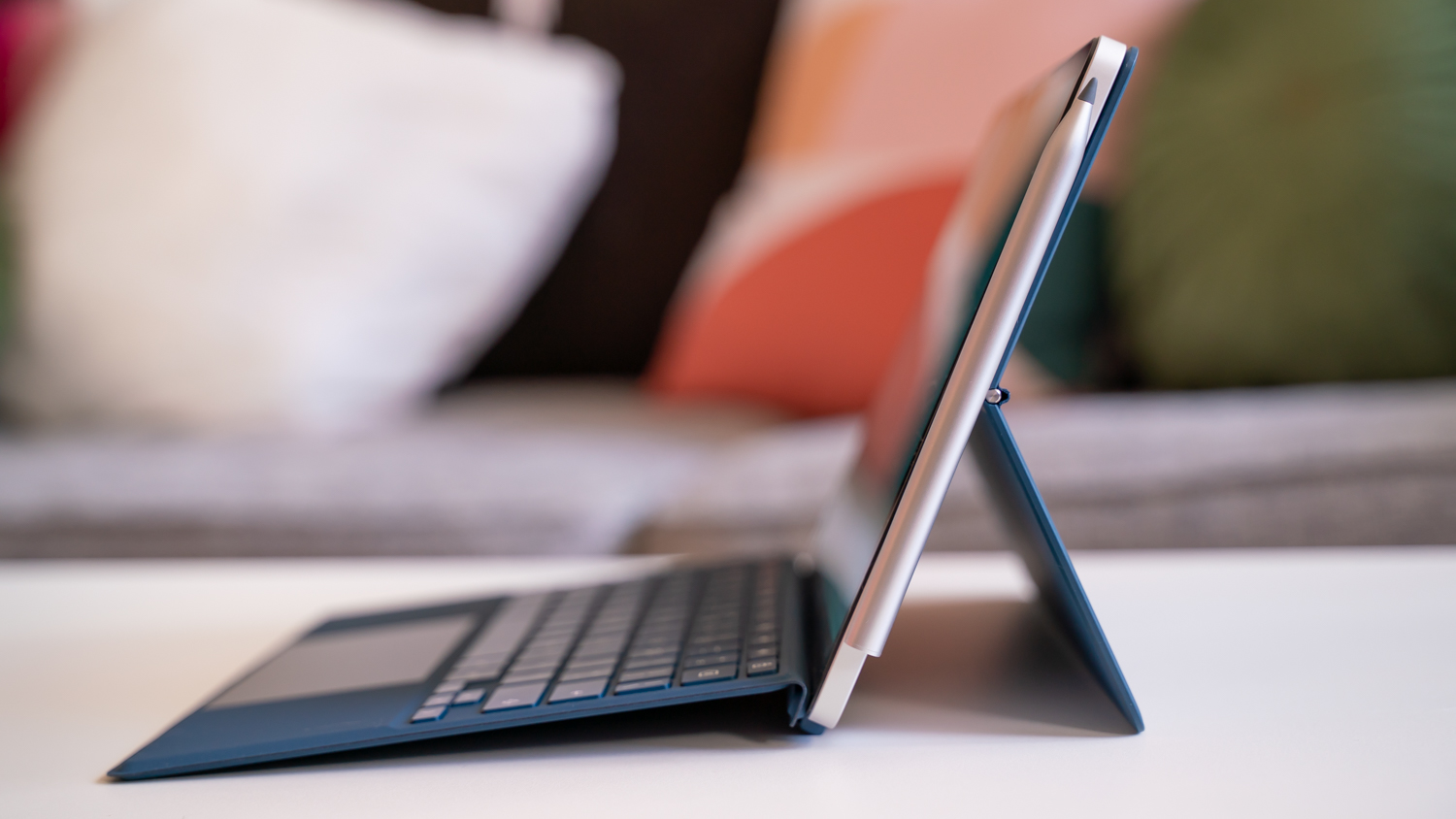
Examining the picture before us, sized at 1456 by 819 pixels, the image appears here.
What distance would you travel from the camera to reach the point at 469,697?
0.38 m

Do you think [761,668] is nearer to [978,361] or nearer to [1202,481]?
[978,361]

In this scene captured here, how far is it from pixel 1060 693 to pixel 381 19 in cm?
120

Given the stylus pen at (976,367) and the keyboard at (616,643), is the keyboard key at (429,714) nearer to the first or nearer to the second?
the keyboard at (616,643)

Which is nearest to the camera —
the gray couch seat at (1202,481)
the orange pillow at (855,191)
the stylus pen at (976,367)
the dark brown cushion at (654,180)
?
the stylus pen at (976,367)

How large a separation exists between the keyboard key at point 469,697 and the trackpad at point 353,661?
0.04m

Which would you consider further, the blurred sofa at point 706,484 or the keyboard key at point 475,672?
the blurred sofa at point 706,484

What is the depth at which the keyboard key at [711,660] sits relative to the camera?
38cm

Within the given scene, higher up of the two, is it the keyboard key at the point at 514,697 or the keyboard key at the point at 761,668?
the keyboard key at the point at 761,668

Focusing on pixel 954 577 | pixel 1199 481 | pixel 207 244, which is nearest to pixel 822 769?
pixel 954 577

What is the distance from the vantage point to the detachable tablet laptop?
31cm

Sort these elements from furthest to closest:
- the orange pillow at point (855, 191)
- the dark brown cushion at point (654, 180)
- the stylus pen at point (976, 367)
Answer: the dark brown cushion at point (654, 180) < the orange pillow at point (855, 191) < the stylus pen at point (976, 367)

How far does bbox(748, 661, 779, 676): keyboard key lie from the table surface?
0.03 m

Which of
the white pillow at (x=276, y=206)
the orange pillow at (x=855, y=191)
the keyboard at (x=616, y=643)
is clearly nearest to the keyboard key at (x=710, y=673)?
the keyboard at (x=616, y=643)

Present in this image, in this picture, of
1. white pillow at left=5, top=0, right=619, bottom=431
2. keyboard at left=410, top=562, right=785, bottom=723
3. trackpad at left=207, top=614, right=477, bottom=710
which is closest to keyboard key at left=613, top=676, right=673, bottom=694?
keyboard at left=410, top=562, right=785, bottom=723
